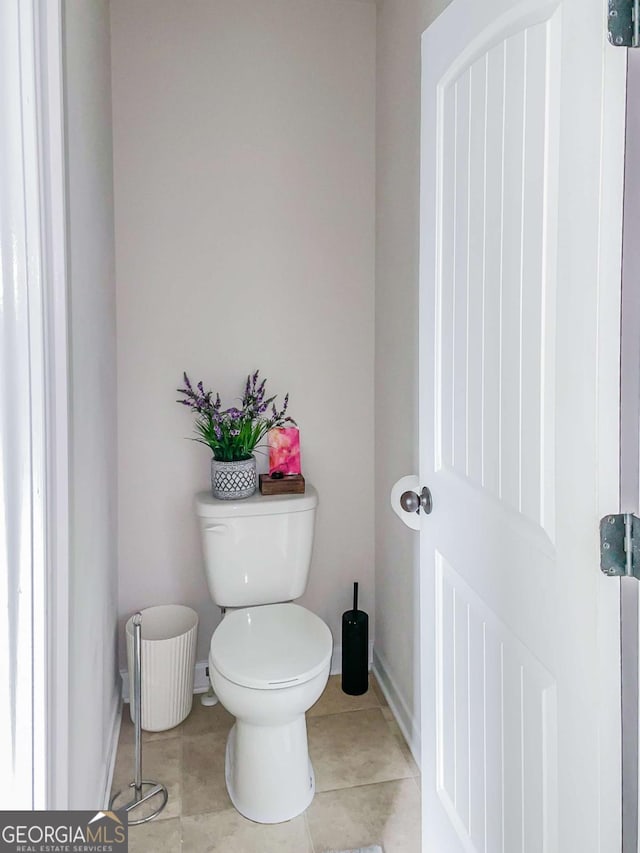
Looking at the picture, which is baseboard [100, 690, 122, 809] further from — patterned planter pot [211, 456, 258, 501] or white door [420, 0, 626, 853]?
white door [420, 0, 626, 853]

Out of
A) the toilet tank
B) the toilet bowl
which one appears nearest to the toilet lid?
the toilet bowl

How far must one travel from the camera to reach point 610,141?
78 centimetres

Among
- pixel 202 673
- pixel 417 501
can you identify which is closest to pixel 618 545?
pixel 417 501

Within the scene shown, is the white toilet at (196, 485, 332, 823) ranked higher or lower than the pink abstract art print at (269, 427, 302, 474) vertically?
lower

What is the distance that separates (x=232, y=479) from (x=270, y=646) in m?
0.56

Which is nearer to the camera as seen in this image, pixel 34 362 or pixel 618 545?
pixel 618 545

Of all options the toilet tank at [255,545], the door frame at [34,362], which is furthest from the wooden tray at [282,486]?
the door frame at [34,362]

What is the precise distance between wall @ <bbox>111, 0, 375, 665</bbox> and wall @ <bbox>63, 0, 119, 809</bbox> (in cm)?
13

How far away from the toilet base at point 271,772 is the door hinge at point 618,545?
1.17m

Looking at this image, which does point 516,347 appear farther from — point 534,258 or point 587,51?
point 587,51

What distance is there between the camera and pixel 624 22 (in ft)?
2.49

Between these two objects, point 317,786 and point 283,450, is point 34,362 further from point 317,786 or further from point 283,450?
point 317,786

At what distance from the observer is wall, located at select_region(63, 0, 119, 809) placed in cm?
126

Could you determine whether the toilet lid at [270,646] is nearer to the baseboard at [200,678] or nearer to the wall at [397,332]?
the wall at [397,332]
